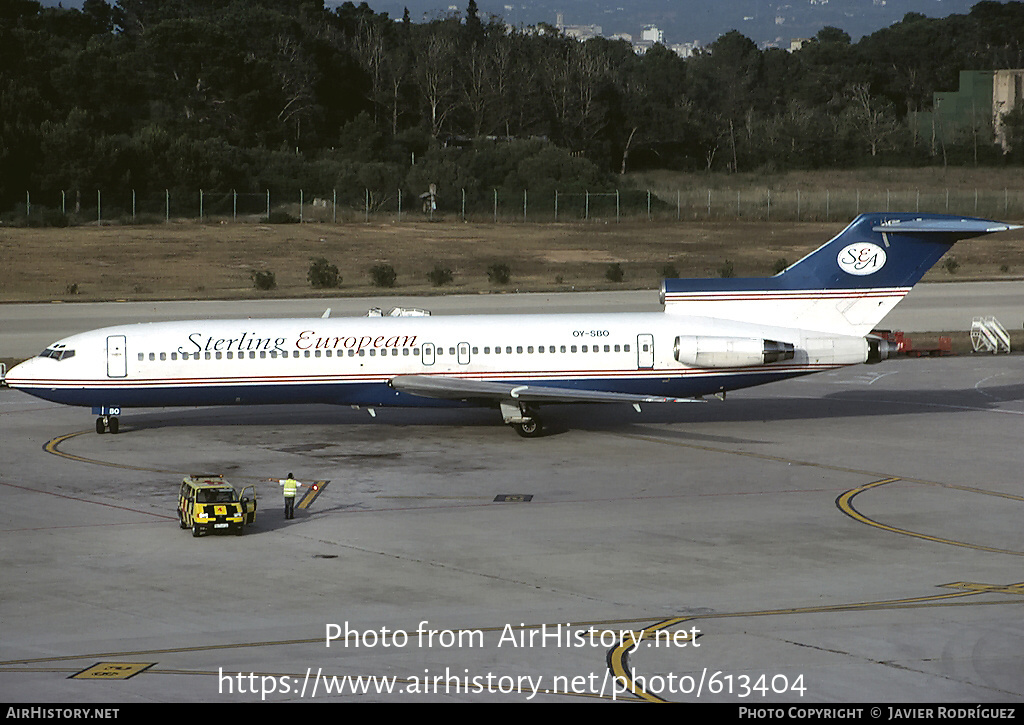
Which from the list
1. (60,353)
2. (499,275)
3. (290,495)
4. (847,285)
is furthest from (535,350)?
(499,275)

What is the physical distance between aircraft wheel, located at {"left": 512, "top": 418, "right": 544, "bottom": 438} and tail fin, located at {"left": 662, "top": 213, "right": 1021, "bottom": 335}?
19.1ft

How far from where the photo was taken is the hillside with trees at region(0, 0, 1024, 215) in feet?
354

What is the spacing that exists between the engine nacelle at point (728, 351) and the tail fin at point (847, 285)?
1401mm

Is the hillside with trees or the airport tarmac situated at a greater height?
the hillside with trees

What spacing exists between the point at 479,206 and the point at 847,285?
234 ft

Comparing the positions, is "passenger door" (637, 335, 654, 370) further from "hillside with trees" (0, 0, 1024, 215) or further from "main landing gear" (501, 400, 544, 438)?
"hillside with trees" (0, 0, 1024, 215)

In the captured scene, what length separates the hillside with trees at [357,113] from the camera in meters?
108

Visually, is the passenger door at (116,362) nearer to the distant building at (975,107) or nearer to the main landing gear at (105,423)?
the main landing gear at (105,423)

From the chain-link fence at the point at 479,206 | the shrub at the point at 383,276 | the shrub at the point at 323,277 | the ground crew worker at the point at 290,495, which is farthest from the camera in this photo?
the chain-link fence at the point at 479,206

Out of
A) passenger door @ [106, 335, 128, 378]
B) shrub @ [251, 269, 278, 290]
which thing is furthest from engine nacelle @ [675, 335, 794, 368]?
shrub @ [251, 269, 278, 290]

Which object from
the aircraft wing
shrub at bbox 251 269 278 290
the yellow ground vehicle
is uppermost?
shrub at bbox 251 269 278 290

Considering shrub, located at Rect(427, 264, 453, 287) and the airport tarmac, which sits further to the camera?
shrub, located at Rect(427, 264, 453, 287)

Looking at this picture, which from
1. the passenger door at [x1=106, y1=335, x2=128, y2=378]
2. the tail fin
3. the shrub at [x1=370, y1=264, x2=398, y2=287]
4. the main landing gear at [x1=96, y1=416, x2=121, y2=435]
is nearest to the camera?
the passenger door at [x1=106, y1=335, x2=128, y2=378]

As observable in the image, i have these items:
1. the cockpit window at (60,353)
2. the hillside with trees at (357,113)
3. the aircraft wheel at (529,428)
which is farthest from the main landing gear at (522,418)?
the hillside with trees at (357,113)
